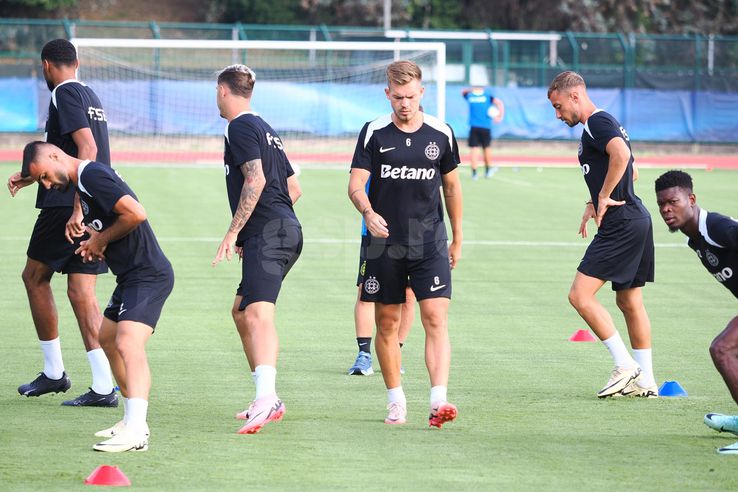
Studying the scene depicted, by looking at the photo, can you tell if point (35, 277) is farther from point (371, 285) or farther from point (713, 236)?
point (713, 236)

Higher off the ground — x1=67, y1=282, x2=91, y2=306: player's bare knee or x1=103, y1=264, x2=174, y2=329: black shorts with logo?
x1=103, y1=264, x2=174, y2=329: black shorts with logo

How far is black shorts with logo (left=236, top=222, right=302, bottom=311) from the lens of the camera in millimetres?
6883

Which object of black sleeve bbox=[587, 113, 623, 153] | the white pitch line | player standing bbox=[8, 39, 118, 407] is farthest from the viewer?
the white pitch line

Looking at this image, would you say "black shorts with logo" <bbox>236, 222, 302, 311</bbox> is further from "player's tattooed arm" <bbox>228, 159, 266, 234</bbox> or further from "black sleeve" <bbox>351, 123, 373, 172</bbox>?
"black sleeve" <bbox>351, 123, 373, 172</bbox>

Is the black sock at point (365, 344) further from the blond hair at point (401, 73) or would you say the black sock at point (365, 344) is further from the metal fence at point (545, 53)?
the metal fence at point (545, 53)

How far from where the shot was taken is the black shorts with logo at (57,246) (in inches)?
295

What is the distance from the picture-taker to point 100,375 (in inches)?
289

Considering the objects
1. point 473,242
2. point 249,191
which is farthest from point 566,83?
point 473,242

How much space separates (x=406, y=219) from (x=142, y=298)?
162 centimetres

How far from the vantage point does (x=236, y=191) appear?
23.0 feet

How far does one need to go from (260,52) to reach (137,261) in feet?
101

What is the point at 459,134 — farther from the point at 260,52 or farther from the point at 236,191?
the point at 236,191

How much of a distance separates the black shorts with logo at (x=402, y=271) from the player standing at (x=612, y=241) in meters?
1.36

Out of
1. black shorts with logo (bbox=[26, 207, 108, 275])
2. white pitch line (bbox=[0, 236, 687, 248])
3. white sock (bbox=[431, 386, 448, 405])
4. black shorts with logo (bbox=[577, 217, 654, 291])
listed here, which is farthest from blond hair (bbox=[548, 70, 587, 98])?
white pitch line (bbox=[0, 236, 687, 248])
